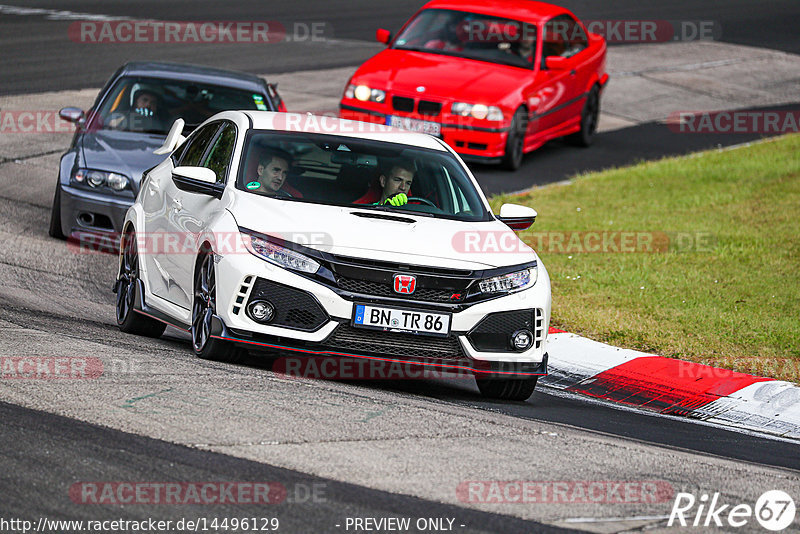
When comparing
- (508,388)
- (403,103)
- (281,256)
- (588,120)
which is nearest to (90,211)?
(281,256)

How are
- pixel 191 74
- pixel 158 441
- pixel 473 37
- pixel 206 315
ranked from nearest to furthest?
pixel 158 441, pixel 206 315, pixel 191 74, pixel 473 37

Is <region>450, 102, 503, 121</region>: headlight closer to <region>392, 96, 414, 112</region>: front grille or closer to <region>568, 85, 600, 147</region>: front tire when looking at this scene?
<region>392, 96, 414, 112</region>: front grille

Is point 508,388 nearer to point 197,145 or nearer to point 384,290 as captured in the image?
point 384,290

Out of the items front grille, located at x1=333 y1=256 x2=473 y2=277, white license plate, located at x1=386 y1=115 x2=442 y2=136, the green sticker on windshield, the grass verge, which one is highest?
front grille, located at x1=333 y1=256 x2=473 y2=277

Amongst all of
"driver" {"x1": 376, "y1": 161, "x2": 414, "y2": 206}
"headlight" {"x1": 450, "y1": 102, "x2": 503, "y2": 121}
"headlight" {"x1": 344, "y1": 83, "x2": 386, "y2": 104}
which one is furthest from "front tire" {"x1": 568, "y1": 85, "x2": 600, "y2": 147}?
"driver" {"x1": 376, "y1": 161, "x2": 414, "y2": 206}

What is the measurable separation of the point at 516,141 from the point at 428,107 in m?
1.31

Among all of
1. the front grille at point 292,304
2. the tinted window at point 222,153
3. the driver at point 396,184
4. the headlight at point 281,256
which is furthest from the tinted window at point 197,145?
the front grille at point 292,304

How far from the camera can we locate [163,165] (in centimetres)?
954

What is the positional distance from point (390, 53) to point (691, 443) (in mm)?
10739

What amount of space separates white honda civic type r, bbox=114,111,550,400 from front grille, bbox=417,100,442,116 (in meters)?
6.91

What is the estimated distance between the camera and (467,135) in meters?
16.1

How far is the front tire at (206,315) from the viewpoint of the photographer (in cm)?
765

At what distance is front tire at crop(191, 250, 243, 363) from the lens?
25.1 ft

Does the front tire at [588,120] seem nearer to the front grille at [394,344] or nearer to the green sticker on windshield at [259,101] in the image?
the green sticker on windshield at [259,101]
